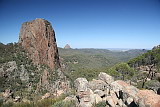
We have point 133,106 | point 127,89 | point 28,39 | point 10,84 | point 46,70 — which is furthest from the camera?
point 28,39

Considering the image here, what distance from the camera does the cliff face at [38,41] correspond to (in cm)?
5697

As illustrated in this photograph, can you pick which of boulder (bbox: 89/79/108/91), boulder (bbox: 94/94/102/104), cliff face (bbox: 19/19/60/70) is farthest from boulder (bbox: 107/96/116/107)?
cliff face (bbox: 19/19/60/70)

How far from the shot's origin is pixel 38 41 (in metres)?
57.6

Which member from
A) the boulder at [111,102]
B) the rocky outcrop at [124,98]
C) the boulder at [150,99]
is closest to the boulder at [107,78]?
the rocky outcrop at [124,98]

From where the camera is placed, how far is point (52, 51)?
200ft

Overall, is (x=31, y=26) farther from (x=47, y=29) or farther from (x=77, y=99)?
(x=77, y=99)

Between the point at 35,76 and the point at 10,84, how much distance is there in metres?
9.40

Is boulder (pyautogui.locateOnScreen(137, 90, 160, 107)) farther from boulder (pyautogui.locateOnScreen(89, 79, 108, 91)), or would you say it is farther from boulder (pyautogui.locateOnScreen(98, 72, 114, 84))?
boulder (pyautogui.locateOnScreen(98, 72, 114, 84))

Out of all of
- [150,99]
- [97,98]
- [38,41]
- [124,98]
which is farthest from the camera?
[38,41]

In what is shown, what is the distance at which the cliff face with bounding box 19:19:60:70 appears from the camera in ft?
187

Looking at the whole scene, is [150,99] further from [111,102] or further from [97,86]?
[97,86]

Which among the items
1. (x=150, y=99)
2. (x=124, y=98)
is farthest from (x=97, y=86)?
(x=150, y=99)

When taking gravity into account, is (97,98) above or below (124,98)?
below

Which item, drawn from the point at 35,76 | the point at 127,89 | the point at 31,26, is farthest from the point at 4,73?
the point at 127,89
